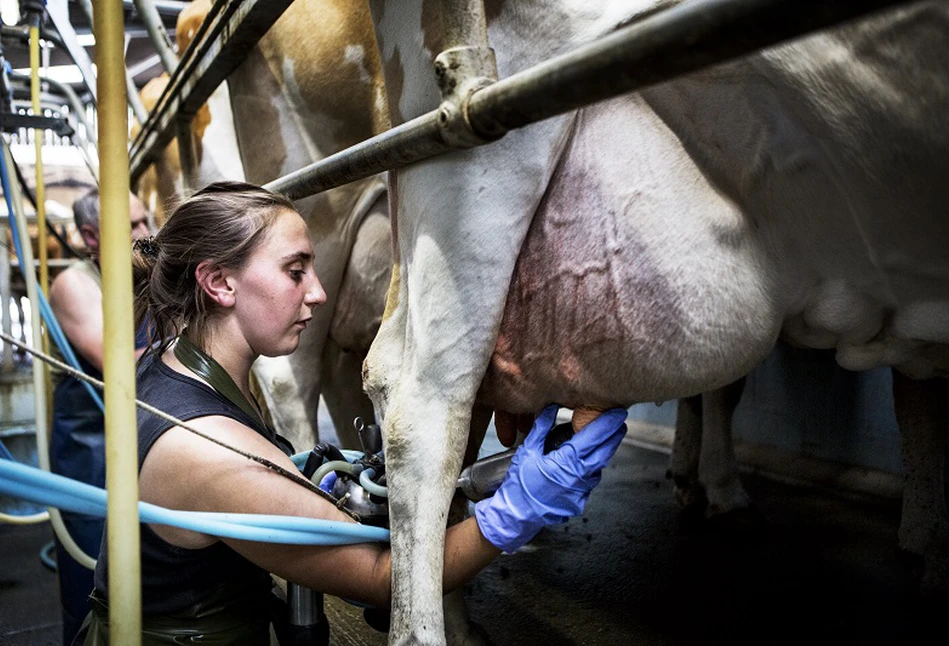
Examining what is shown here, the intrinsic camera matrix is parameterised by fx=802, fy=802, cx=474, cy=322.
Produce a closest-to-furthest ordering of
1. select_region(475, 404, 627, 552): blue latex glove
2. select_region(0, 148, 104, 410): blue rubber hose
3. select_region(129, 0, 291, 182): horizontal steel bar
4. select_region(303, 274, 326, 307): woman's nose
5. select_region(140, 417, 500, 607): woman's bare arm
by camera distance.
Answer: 1. select_region(140, 417, 500, 607): woman's bare arm
2. select_region(475, 404, 627, 552): blue latex glove
3. select_region(303, 274, 326, 307): woman's nose
4. select_region(129, 0, 291, 182): horizontal steel bar
5. select_region(0, 148, 104, 410): blue rubber hose

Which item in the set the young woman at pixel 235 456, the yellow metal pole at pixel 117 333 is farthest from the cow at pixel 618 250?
the yellow metal pole at pixel 117 333

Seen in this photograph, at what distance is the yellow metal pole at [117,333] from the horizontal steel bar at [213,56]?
970 mm

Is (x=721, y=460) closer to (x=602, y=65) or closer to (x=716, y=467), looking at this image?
(x=716, y=467)

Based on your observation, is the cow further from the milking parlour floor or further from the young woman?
the milking parlour floor

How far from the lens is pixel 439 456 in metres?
1.31

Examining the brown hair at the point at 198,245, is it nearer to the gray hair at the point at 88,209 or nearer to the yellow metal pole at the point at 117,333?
the yellow metal pole at the point at 117,333

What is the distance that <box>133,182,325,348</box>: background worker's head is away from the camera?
4.23ft

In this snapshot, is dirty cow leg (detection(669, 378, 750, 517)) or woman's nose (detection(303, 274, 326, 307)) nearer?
woman's nose (detection(303, 274, 326, 307))

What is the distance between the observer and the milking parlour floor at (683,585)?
2100 millimetres

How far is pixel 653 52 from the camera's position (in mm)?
645

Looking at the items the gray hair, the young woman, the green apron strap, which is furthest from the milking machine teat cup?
the gray hair

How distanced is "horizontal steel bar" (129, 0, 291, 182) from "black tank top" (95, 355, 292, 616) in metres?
0.79

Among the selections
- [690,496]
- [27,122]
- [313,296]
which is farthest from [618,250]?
[690,496]

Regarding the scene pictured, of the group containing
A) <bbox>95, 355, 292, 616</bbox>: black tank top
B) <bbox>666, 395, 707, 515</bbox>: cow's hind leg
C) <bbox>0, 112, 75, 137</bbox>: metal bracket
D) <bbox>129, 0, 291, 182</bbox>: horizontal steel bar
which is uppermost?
<bbox>129, 0, 291, 182</bbox>: horizontal steel bar
